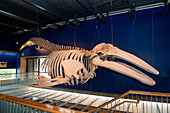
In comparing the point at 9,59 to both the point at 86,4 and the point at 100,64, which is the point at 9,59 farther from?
the point at 100,64

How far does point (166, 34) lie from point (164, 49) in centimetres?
53

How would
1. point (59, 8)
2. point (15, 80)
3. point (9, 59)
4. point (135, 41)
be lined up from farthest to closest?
point (9, 59), point (15, 80), point (59, 8), point (135, 41)

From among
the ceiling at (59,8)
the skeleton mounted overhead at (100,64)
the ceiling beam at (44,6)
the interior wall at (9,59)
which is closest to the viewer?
the skeleton mounted overhead at (100,64)

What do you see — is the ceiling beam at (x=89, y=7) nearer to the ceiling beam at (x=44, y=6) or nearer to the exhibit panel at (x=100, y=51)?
the exhibit panel at (x=100, y=51)

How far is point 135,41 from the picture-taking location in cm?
464

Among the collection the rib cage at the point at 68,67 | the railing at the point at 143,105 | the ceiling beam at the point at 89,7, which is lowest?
the railing at the point at 143,105

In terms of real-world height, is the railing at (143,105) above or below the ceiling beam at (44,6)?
below

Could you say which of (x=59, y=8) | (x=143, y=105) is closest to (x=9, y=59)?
(x=59, y=8)

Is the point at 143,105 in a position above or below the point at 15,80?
below

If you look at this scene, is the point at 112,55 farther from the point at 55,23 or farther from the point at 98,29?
the point at 55,23

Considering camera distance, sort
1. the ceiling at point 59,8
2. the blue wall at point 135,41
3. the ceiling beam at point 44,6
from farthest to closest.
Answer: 1. the blue wall at point 135,41
2. the ceiling at point 59,8
3. the ceiling beam at point 44,6

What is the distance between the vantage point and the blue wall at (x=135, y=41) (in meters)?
4.18

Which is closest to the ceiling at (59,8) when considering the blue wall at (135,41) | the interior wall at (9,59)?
the blue wall at (135,41)

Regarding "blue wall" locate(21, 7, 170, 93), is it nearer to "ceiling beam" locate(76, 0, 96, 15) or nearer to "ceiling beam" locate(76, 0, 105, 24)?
"ceiling beam" locate(76, 0, 105, 24)
